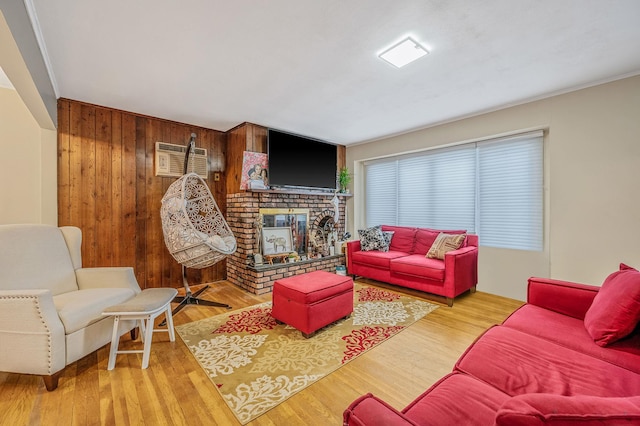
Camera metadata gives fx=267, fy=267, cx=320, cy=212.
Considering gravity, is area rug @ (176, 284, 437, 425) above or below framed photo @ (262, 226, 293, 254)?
below

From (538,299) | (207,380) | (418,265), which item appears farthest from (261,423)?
(418,265)

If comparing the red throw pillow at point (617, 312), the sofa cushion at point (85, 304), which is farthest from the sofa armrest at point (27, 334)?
the red throw pillow at point (617, 312)

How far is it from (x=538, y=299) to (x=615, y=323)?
0.59 m

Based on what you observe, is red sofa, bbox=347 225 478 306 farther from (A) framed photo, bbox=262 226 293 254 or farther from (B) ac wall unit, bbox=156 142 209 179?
(B) ac wall unit, bbox=156 142 209 179

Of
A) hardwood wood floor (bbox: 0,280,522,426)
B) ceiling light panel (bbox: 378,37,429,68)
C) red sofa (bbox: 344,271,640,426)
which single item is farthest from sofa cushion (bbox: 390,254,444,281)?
ceiling light panel (bbox: 378,37,429,68)

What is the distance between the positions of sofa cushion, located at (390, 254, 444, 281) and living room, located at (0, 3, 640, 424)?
43cm

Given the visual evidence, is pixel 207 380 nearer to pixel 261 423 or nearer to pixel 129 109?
pixel 261 423

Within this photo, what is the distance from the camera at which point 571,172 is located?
9.55 ft

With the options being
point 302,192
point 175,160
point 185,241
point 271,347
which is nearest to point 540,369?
point 271,347

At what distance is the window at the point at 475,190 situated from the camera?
3.32 meters

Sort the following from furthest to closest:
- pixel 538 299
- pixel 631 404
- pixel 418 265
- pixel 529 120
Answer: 1. pixel 418 265
2. pixel 529 120
3. pixel 538 299
4. pixel 631 404

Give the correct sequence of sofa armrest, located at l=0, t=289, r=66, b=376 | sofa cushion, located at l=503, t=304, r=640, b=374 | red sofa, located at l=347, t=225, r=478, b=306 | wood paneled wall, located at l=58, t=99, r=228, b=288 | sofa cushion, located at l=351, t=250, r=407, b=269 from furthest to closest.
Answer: sofa cushion, located at l=351, t=250, r=407, b=269 → red sofa, located at l=347, t=225, r=478, b=306 → wood paneled wall, located at l=58, t=99, r=228, b=288 → sofa armrest, located at l=0, t=289, r=66, b=376 → sofa cushion, located at l=503, t=304, r=640, b=374

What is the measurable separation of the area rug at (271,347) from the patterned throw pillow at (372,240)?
108cm

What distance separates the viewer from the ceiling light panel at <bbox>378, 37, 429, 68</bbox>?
2045 millimetres
